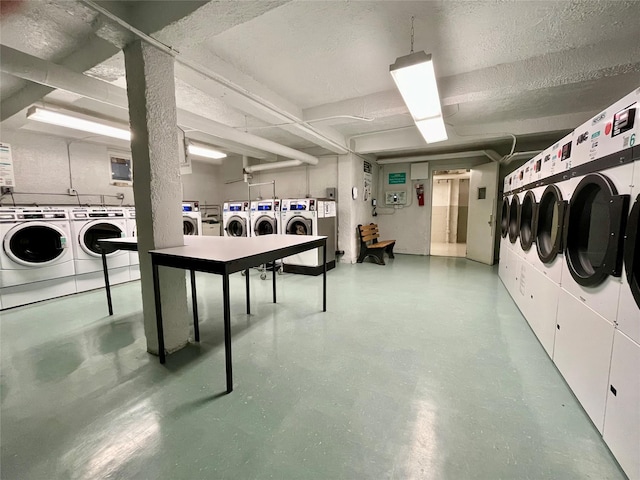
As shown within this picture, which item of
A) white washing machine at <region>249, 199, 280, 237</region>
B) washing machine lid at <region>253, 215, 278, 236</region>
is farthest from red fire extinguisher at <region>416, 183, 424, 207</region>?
washing machine lid at <region>253, 215, 278, 236</region>

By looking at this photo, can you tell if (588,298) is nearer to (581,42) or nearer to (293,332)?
(293,332)

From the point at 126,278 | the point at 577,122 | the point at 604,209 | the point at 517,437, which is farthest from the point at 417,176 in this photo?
the point at 126,278

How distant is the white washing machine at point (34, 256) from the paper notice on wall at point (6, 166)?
1089mm

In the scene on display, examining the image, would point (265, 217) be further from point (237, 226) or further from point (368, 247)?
point (368, 247)

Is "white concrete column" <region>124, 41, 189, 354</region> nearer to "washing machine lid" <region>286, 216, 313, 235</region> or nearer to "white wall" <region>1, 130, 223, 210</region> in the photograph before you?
"washing machine lid" <region>286, 216, 313, 235</region>

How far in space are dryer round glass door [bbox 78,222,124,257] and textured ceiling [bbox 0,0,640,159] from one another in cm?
151

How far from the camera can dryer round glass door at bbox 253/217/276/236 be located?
4759 millimetres

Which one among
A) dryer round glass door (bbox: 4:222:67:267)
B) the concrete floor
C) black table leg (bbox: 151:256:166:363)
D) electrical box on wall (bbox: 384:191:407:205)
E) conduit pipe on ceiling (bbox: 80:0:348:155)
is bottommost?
the concrete floor

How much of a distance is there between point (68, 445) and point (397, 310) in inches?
105

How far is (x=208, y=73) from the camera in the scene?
7.49ft

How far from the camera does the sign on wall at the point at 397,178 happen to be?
6.47 m

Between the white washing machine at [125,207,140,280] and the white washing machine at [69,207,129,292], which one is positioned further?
the white washing machine at [125,207,140,280]

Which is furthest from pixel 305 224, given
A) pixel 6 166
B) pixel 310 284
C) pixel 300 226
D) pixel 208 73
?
pixel 6 166

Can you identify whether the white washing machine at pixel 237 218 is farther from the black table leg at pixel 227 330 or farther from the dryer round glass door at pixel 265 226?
Result: the black table leg at pixel 227 330
